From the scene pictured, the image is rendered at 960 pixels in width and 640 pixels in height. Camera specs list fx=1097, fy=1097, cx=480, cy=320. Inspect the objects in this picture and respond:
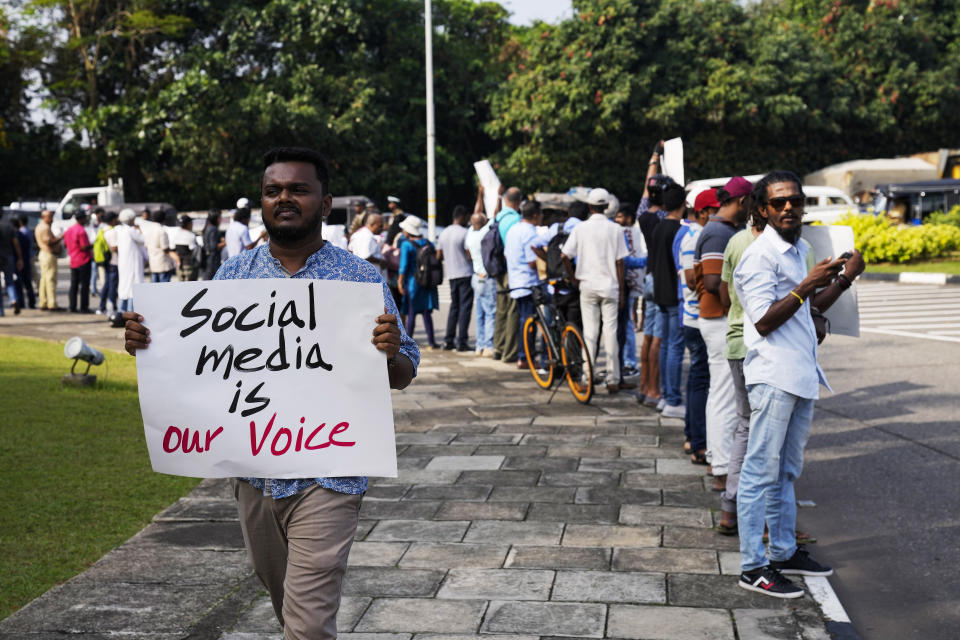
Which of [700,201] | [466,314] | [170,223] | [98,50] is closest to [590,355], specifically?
[700,201]

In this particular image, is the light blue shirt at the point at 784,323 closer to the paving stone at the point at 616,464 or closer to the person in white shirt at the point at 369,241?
the paving stone at the point at 616,464

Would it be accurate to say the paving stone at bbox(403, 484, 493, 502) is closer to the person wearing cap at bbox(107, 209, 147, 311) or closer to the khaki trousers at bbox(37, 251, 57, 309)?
the person wearing cap at bbox(107, 209, 147, 311)

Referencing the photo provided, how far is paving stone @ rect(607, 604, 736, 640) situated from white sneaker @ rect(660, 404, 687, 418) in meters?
4.48

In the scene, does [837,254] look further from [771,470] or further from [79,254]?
[79,254]

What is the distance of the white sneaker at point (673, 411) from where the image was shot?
8898mm

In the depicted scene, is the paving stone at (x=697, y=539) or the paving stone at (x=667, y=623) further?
the paving stone at (x=697, y=539)

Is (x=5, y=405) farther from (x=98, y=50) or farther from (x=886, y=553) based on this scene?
(x=98, y=50)

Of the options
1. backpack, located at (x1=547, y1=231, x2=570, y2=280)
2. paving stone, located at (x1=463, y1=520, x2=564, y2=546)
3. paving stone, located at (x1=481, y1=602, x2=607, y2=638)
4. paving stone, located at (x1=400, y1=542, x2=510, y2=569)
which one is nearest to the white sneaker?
backpack, located at (x1=547, y1=231, x2=570, y2=280)

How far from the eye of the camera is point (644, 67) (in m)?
36.1

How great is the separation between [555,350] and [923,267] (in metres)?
16.8

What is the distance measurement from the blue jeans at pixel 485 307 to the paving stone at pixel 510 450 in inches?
209

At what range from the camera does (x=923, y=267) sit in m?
24.3

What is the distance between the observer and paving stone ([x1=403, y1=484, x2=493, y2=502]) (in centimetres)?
638

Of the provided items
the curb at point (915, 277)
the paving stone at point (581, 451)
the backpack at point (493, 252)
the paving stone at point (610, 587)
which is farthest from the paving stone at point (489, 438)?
the curb at point (915, 277)
